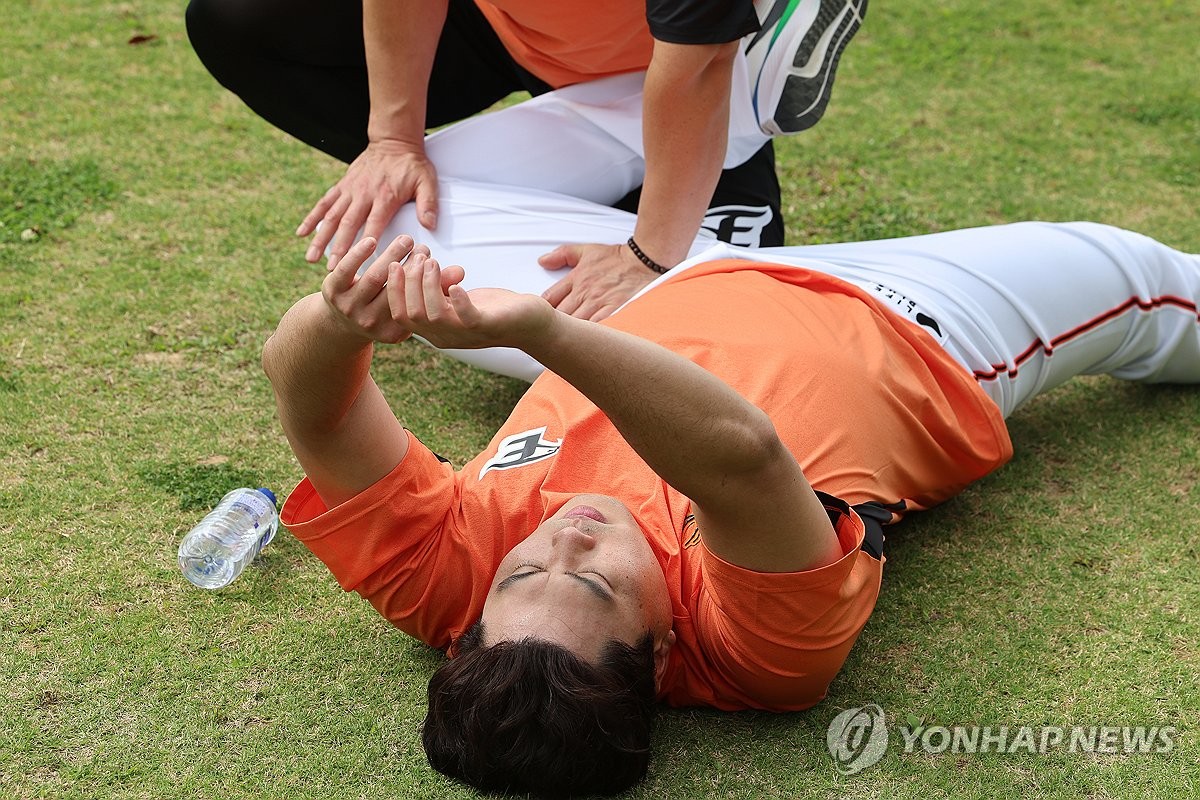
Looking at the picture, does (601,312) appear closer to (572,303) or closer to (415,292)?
(572,303)

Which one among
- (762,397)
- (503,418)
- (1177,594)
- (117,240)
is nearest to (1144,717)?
(1177,594)

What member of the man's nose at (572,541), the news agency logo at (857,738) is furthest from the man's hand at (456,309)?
the news agency logo at (857,738)

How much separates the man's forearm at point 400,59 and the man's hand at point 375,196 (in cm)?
5

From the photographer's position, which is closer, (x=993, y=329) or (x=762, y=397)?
(x=762, y=397)

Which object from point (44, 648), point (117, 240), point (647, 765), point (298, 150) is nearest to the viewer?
point (647, 765)

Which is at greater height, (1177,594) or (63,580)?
(1177,594)

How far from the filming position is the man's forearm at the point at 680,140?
2.42 metres

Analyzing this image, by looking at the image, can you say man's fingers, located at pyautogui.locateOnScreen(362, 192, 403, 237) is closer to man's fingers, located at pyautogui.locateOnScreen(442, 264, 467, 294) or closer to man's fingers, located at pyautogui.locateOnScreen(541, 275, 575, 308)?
man's fingers, located at pyautogui.locateOnScreen(541, 275, 575, 308)

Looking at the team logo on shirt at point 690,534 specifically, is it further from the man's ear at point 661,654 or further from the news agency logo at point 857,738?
the news agency logo at point 857,738

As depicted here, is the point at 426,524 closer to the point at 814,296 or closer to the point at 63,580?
the point at 63,580

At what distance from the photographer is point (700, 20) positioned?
2.33 metres

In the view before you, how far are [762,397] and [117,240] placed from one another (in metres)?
2.14

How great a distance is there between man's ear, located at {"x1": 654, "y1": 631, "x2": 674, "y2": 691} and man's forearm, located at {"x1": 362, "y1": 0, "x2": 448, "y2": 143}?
1.53 metres

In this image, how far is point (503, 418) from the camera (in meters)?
2.90
